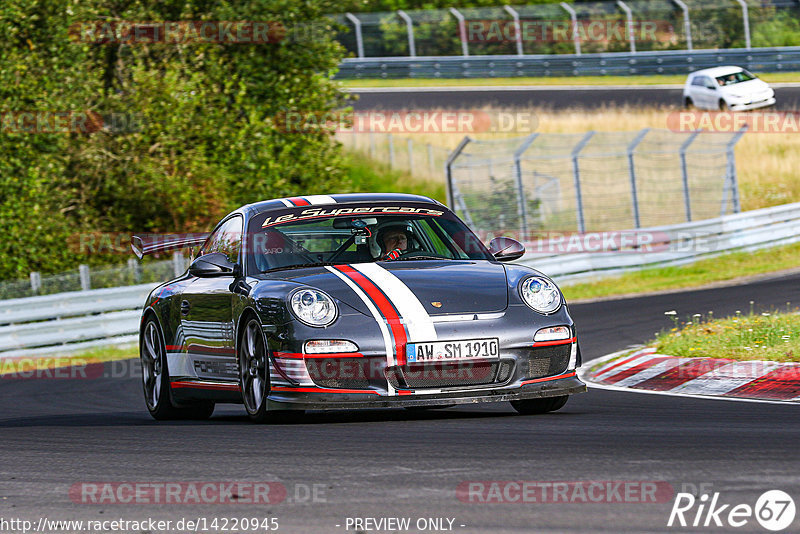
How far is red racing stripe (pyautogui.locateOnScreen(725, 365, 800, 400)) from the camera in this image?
873 cm

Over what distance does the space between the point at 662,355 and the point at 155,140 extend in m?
16.1

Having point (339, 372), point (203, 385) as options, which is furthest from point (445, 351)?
point (203, 385)

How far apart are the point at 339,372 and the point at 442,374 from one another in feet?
1.83

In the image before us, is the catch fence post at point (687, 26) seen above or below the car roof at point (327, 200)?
below

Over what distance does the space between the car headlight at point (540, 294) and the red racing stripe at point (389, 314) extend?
0.81m

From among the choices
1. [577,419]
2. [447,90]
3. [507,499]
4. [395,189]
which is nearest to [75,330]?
[577,419]

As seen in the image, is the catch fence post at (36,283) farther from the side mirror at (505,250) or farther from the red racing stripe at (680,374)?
the side mirror at (505,250)

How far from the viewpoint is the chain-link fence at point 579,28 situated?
43.1 m

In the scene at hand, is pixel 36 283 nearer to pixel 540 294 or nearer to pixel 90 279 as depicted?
pixel 90 279

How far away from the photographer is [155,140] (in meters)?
25.4

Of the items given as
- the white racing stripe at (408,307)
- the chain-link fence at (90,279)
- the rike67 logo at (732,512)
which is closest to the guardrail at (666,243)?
the chain-link fence at (90,279)

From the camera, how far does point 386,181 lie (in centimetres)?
3675

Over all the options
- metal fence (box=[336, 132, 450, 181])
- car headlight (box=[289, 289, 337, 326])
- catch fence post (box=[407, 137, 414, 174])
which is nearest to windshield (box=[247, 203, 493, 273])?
car headlight (box=[289, 289, 337, 326])

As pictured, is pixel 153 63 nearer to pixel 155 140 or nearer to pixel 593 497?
pixel 155 140
